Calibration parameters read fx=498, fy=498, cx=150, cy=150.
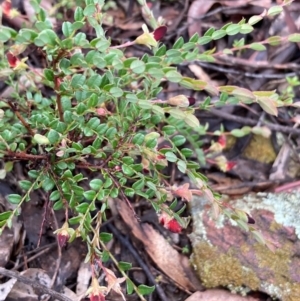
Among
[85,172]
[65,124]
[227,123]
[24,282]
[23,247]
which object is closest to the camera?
[65,124]

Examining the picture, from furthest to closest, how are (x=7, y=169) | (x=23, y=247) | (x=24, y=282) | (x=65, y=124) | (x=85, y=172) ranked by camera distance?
1. (x=85, y=172)
2. (x=23, y=247)
3. (x=7, y=169)
4. (x=24, y=282)
5. (x=65, y=124)

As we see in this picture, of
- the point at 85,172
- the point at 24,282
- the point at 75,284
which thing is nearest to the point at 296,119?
the point at 85,172

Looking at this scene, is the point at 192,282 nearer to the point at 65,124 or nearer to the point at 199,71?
the point at 65,124

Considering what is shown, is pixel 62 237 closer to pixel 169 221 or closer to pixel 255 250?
pixel 169 221

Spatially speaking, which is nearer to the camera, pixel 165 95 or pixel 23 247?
pixel 23 247

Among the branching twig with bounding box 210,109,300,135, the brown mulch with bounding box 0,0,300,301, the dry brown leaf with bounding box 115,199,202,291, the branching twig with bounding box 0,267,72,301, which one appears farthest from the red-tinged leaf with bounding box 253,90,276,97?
the branching twig with bounding box 0,267,72,301

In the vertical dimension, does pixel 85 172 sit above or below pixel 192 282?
above

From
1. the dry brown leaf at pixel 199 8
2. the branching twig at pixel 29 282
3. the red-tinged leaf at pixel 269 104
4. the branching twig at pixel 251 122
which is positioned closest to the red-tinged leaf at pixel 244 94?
the red-tinged leaf at pixel 269 104
